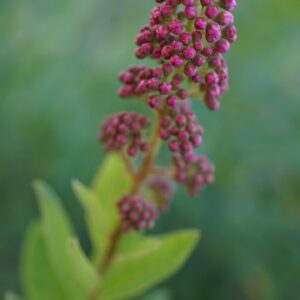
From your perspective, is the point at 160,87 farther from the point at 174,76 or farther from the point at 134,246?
the point at 134,246

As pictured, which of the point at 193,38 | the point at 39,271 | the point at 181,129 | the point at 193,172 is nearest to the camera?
the point at 193,38

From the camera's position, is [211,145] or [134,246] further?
[211,145]

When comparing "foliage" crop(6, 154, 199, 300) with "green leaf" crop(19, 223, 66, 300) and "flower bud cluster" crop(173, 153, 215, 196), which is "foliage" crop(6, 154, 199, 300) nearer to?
"green leaf" crop(19, 223, 66, 300)

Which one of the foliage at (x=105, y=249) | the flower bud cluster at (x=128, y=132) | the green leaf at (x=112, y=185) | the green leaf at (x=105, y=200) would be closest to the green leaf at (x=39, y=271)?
the foliage at (x=105, y=249)

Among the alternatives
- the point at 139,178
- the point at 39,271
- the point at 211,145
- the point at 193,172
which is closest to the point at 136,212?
the point at 139,178

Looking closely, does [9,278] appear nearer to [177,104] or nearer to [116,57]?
[116,57]

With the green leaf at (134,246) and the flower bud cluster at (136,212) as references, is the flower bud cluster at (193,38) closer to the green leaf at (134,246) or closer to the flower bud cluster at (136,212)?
the flower bud cluster at (136,212)
